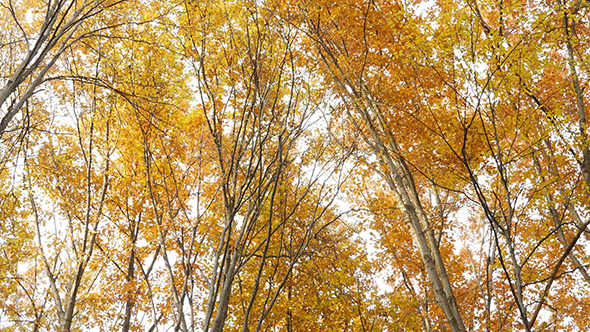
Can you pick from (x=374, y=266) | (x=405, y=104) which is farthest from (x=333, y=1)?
(x=374, y=266)

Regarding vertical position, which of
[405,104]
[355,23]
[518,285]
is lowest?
[518,285]

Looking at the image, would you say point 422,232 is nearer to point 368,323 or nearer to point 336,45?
point 368,323

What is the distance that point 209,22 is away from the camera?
3.43 m

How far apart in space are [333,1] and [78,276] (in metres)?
6.37

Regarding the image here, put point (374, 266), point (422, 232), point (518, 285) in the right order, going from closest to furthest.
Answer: point (518, 285) → point (422, 232) → point (374, 266)

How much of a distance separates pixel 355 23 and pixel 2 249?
8148 mm

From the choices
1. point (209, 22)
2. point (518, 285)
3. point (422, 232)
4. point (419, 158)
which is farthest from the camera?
point (419, 158)

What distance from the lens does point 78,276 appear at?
568 centimetres

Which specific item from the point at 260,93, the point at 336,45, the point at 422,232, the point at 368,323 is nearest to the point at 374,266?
the point at 368,323

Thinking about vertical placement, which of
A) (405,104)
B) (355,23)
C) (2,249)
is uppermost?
(355,23)

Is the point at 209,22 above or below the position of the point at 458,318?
above

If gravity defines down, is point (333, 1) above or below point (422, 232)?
above

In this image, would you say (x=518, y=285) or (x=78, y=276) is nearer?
(x=518, y=285)

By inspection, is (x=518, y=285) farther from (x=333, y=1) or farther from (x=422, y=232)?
(x=333, y=1)
